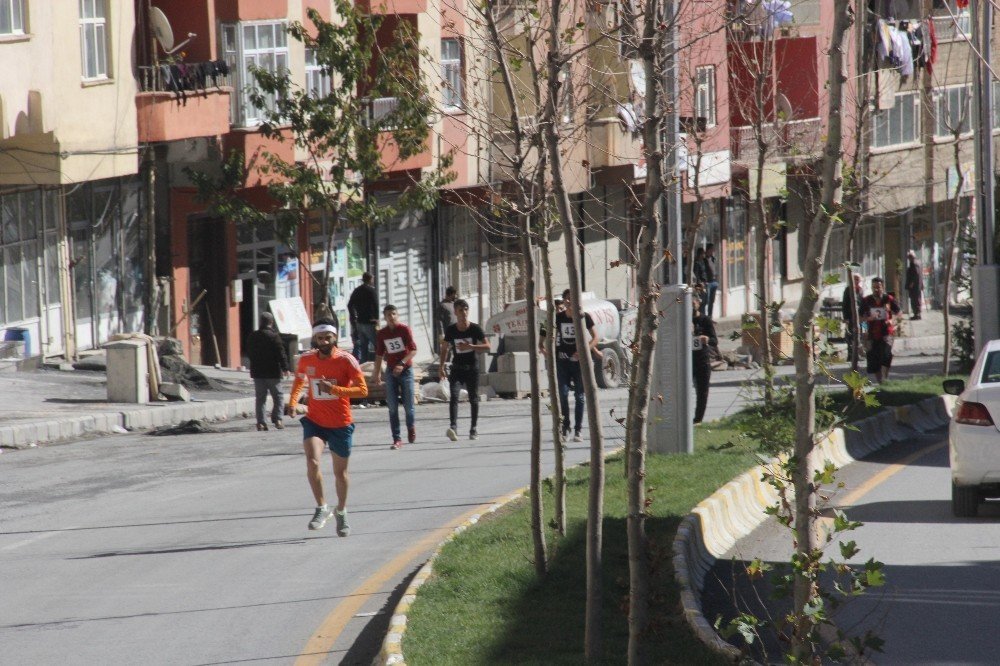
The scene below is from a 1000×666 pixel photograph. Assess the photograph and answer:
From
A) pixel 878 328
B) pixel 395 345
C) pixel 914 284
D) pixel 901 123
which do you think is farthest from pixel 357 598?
pixel 901 123

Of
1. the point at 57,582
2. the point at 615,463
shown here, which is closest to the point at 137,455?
the point at 615,463

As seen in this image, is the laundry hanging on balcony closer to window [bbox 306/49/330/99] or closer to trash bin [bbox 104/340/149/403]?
window [bbox 306/49/330/99]

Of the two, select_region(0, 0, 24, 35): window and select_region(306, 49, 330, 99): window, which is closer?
select_region(0, 0, 24, 35): window

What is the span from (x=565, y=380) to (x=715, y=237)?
93.5ft

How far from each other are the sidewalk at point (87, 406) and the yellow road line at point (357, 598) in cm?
628

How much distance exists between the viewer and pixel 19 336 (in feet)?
79.4

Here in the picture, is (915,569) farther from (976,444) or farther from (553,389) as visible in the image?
(553,389)

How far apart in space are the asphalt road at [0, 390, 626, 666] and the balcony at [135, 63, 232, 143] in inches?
323

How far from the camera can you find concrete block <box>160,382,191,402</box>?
23.1 metres

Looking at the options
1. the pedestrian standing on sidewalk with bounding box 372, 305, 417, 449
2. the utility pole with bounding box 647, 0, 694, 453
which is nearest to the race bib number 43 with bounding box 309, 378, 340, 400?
the utility pole with bounding box 647, 0, 694, 453

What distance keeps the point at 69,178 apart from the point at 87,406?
14.4ft

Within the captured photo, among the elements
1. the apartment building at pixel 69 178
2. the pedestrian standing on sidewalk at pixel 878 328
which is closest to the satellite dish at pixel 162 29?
the apartment building at pixel 69 178

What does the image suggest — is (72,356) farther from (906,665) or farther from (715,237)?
(715,237)

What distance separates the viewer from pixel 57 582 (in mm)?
10297
